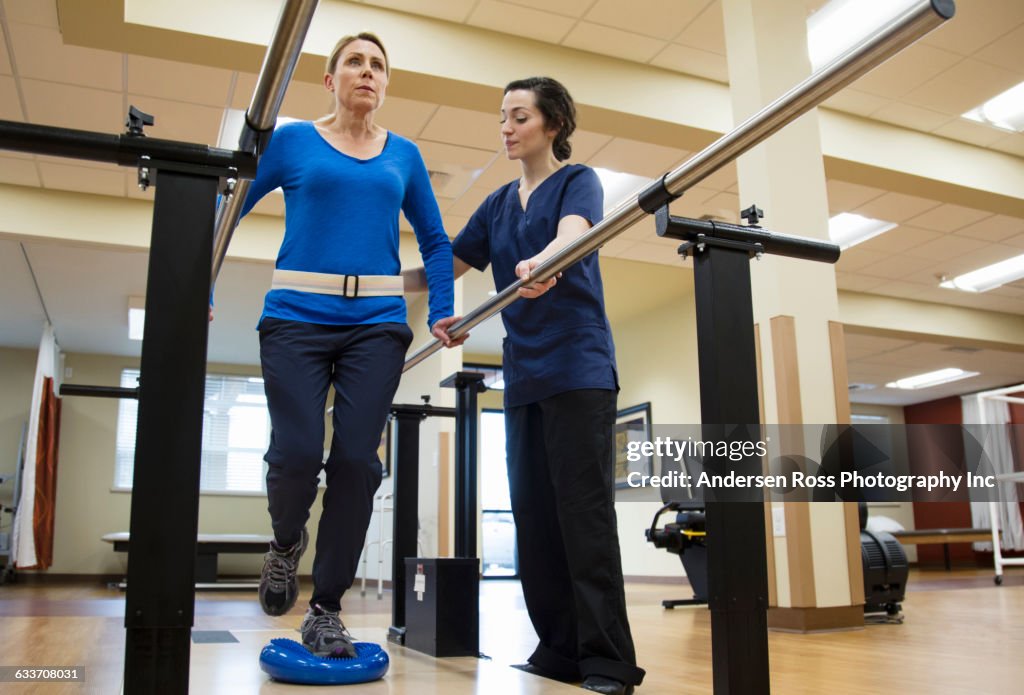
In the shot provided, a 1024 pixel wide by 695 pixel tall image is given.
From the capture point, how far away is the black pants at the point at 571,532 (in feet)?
5.47

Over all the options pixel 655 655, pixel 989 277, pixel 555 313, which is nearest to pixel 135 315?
pixel 655 655

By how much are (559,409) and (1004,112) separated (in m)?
4.93

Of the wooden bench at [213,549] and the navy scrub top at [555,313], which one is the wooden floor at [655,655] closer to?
the navy scrub top at [555,313]

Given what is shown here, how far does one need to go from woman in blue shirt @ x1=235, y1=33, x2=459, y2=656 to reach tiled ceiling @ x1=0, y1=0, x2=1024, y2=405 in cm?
264

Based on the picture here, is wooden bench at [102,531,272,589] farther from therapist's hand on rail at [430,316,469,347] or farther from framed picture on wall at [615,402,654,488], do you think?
therapist's hand on rail at [430,316,469,347]

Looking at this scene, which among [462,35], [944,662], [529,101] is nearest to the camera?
[529,101]

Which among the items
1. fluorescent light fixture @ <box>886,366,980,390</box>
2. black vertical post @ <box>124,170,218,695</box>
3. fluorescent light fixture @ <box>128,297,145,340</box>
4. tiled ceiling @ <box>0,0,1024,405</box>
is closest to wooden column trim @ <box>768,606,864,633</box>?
tiled ceiling @ <box>0,0,1024,405</box>

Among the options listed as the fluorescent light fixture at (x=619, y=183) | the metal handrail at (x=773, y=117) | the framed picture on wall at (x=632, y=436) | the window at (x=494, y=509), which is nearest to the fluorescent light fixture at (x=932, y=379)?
the framed picture on wall at (x=632, y=436)

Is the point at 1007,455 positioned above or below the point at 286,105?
below

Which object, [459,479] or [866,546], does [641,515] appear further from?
[459,479]

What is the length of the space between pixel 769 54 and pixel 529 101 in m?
2.43

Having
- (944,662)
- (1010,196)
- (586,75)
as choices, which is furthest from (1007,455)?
(944,662)

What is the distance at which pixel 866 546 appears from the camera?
3.84 meters

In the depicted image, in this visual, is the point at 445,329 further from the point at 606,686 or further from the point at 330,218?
the point at 606,686
